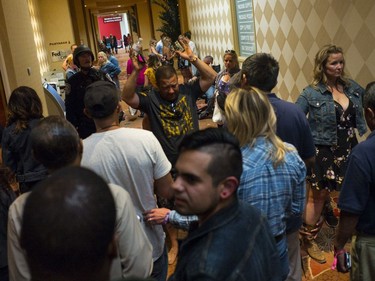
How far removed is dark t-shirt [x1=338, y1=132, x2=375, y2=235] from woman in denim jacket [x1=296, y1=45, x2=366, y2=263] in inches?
55.2

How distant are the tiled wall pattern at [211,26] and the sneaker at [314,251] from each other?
558cm

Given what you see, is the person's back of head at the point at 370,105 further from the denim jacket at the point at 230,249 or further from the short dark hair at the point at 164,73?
the short dark hair at the point at 164,73

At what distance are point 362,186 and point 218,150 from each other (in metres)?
0.79

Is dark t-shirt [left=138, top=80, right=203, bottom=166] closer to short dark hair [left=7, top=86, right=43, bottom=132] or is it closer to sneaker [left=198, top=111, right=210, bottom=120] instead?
short dark hair [left=7, top=86, right=43, bottom=132]

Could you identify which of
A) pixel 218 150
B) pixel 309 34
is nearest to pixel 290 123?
pixel 218 150

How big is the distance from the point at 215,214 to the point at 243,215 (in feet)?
0.27

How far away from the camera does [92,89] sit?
1997 mm

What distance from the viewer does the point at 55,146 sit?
1514mm

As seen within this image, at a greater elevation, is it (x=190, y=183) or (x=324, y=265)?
(x=190, y=183)

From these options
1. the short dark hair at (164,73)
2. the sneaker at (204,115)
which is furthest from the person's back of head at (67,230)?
the sneaker at (204,115)

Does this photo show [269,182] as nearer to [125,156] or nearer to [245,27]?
[125,156]

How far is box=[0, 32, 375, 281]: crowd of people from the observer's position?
0.87 metres

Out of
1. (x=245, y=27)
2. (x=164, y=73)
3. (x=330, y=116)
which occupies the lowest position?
(x=330, y=116)

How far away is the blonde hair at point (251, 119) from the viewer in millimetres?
1762
